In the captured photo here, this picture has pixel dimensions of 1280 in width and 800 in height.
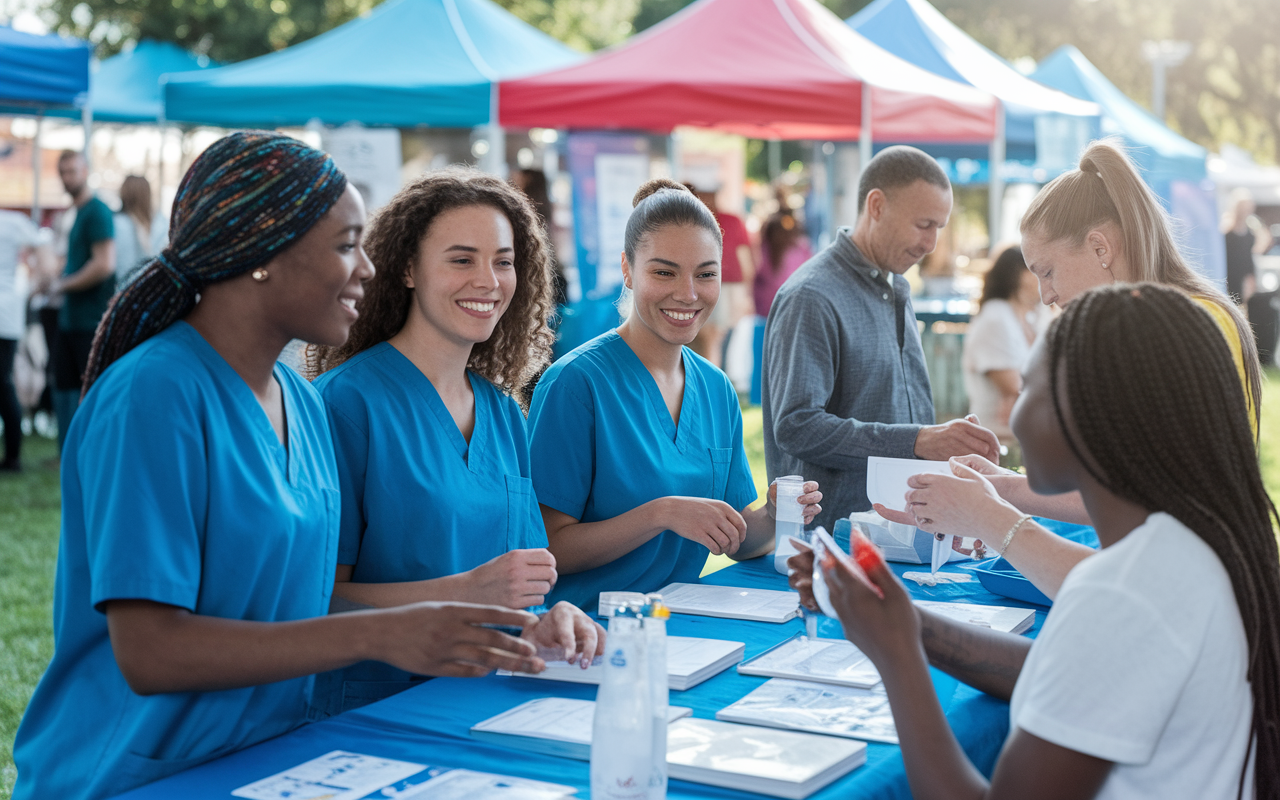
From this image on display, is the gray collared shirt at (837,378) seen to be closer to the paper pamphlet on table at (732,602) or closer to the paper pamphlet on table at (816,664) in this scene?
the paper pamphlet on table at (732,602)

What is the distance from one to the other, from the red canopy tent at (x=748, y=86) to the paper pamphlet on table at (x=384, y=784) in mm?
5433

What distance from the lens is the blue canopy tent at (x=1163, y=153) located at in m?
11.0

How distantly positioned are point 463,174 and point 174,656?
1.23m

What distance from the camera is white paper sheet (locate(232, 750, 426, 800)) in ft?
4.34

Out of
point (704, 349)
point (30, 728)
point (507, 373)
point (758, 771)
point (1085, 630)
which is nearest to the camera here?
point (1085, 630)

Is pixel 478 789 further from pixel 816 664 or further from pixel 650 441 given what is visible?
pixel 650 441

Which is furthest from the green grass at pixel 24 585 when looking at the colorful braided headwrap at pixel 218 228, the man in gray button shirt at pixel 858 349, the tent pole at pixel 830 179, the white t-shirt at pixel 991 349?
the tent pole at pixel 830 179

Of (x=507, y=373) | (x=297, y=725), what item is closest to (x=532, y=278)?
(x=507, y=373)

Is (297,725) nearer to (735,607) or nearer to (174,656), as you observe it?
(174,656)

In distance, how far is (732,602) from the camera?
2277 mm

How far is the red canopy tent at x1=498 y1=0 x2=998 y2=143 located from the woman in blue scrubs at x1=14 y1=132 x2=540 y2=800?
16.8 feet

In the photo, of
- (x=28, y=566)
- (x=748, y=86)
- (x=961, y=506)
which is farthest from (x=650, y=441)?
(x=748, y=86)

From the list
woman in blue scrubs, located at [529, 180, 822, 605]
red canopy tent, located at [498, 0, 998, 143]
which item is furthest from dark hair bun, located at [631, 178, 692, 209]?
red canopy tent, located at [498, 0, 998, 143]

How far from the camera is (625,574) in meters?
2.50
